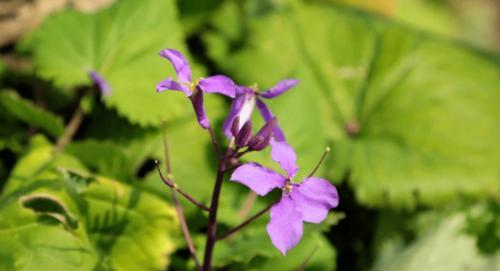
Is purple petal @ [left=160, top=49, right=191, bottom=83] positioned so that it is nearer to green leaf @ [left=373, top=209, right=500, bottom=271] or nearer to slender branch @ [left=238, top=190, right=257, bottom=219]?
slender branch @ [left=238, top=190, right=257, bottom=219]

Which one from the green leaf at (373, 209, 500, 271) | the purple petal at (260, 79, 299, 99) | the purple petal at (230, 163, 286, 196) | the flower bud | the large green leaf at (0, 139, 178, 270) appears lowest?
the green leaf at (373, 209, 500, 271)

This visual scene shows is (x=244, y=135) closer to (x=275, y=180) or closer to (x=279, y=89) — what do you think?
(x=275, y=180)

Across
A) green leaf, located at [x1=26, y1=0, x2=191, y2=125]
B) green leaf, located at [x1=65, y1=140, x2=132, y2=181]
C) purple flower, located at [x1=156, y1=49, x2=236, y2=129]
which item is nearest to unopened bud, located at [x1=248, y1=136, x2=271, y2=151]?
purple flower, located at [x1=156, y1=49, x2=236, y2=129]

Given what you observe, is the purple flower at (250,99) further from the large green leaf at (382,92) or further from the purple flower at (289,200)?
the large green leaf at (382,92)

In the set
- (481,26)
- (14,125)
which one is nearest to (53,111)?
(14,125)

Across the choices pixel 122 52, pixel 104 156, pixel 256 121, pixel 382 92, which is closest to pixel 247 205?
pixel 256 121
